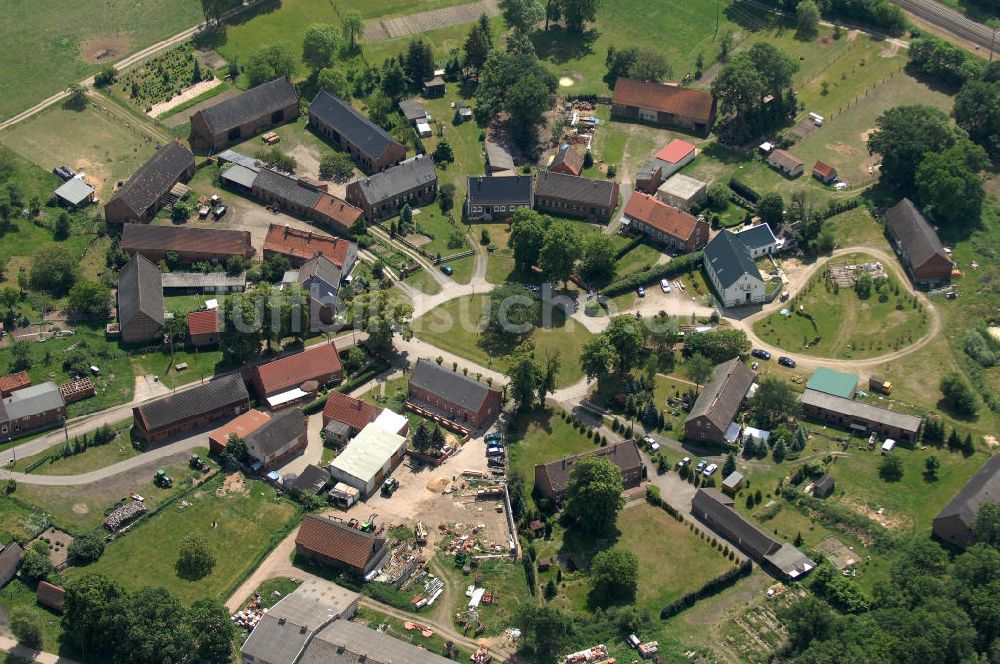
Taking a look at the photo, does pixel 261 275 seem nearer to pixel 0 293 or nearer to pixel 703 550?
pixel 0 293

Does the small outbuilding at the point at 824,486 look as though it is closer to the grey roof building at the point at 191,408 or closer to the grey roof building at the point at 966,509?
the grey roof building at the point at 966,509

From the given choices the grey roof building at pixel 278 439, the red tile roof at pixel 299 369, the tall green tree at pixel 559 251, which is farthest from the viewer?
the tall green tree at pixel 559 251

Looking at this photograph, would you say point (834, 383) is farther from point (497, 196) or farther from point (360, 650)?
point (360, 650)

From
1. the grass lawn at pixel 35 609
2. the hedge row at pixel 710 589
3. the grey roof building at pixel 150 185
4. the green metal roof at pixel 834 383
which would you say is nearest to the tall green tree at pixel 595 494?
the hedge row at pixel 710 589

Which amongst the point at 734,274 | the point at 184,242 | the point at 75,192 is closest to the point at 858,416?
the point at 734,274

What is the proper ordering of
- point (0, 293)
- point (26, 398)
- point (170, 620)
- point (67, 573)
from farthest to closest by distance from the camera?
point (0, 293), point (26, 398), point (67, 573), point (170, 620)

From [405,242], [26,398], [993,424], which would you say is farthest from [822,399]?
[26,398]
